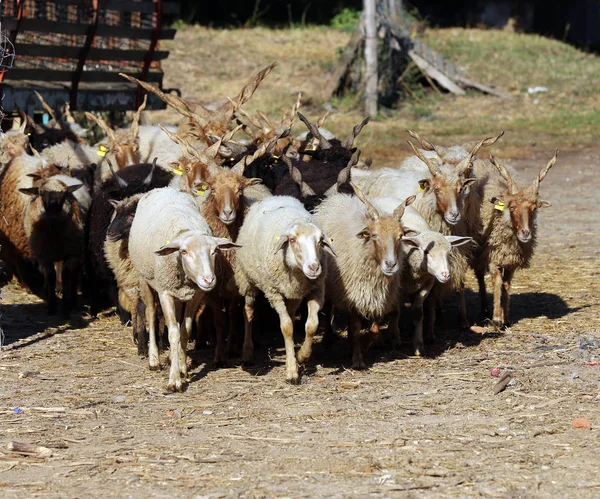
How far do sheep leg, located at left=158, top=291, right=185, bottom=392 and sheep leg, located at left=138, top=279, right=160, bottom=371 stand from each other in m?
0.44

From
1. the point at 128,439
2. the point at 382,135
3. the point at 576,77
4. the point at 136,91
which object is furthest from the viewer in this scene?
the point at 576,77

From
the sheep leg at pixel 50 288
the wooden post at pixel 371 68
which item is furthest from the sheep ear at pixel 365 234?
the wooden post at pixel 371 68

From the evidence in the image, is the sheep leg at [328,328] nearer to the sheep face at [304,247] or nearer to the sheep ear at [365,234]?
the sheep ear at [365,234]

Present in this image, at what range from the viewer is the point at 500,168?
383 inches

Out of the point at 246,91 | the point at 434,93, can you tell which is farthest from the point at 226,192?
the point at 434,93

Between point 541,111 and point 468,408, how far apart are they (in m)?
17.0

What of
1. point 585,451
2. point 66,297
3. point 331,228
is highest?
point 331,228

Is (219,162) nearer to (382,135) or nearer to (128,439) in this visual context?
(128,439)

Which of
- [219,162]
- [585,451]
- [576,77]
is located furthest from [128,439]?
[576,77]

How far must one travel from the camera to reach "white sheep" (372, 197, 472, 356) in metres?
8.43

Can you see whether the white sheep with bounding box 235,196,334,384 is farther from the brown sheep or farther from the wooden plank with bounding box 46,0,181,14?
the wooden plank with bounding box 46,0,181,14

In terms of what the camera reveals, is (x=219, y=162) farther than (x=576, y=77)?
No

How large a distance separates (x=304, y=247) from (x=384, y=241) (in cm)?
81

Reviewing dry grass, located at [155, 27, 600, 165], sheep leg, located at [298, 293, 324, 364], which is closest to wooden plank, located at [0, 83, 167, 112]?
dry grass, located at [155, 27, 600, 165]
